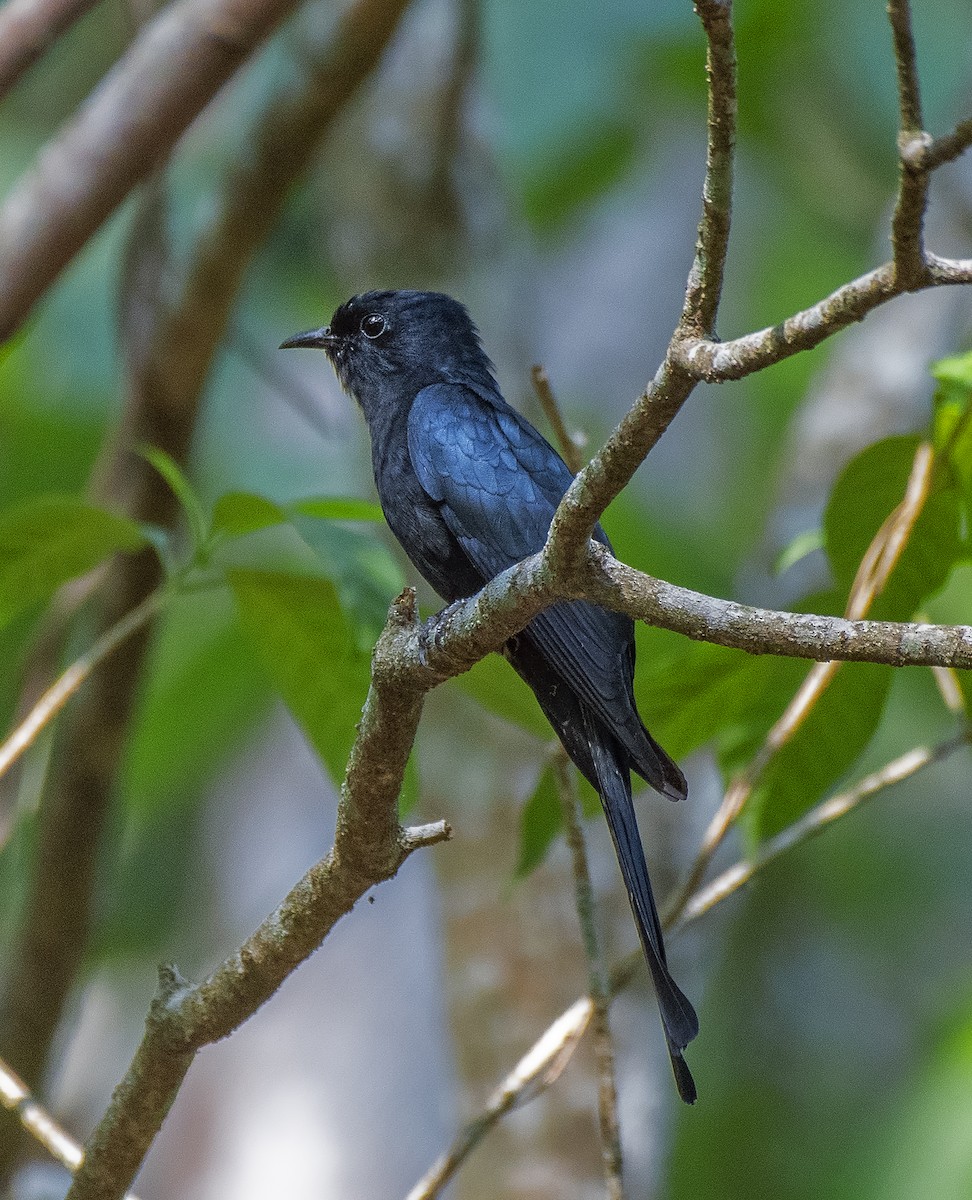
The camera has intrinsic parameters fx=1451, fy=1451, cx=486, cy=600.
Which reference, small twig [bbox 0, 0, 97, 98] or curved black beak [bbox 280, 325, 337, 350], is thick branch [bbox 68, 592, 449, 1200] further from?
curved black beak [bbox 280, 325, 337, 350]

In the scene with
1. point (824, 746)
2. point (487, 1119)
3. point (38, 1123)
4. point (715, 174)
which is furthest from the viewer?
point (824, 746)

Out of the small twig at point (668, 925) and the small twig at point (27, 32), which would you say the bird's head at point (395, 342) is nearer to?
the small twig at point (27, 32)

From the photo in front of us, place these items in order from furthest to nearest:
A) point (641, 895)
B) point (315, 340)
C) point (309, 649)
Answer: point (315, 340), point (309, 649), point (641, 895)

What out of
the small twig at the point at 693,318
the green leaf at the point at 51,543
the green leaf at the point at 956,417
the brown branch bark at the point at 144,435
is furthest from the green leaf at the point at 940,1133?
the small twig at the point at 693,318

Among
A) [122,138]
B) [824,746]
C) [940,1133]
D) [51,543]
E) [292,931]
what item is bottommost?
A: [940,1133]

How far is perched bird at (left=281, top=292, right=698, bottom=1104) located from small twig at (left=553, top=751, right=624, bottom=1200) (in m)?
0.09

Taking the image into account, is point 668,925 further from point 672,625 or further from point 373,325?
point 373,325

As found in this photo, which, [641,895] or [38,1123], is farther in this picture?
[641,895]

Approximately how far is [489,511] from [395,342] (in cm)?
108

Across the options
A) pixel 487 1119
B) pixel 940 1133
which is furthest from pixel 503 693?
pixel 940 1133

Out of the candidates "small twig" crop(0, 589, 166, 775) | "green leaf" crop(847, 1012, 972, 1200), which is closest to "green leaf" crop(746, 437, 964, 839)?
"small twig" crop(0, 589, 166, 775)

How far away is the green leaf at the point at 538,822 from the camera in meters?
2.72

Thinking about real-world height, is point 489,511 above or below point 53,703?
below

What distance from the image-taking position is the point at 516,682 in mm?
2820
